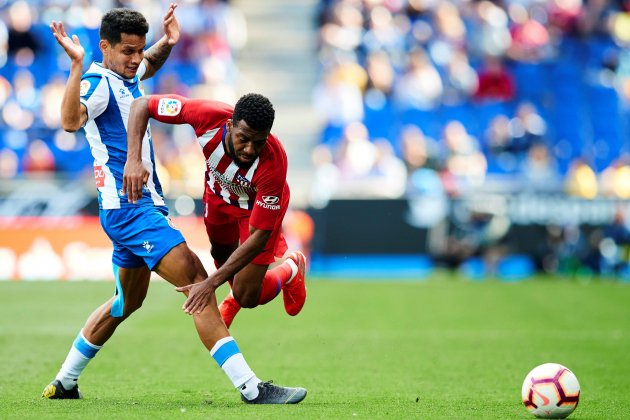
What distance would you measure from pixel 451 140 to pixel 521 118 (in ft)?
6.33

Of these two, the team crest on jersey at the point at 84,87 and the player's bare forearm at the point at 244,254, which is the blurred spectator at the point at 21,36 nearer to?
the team crest on jersey at the point at 84,87

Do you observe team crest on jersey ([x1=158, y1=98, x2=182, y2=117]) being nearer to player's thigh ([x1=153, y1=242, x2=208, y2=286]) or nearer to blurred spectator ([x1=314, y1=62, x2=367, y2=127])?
player's thigh ([x1=153, y1=242, x2=208, y2=286])

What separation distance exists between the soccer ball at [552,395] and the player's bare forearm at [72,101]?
3.38 m

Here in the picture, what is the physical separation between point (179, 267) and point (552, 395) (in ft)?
8.33

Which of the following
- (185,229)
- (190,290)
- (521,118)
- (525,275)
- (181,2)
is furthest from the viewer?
(181,2)

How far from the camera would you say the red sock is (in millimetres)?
7672

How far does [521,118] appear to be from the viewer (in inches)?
838

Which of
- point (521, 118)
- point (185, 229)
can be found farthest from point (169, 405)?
point (521, 118)

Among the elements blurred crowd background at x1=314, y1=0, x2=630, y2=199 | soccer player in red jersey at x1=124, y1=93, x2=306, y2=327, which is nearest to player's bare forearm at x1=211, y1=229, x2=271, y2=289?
soccer player in red jersey at x1=124, y1=93, x2=306, y2=327

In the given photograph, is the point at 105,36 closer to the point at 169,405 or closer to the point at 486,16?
the point at 169,405

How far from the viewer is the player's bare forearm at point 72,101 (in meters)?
6.21

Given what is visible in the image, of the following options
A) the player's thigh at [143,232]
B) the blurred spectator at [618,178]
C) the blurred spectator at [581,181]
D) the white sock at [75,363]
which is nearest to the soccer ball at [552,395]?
the player's thigh at [143,232]

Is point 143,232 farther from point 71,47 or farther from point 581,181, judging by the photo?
point 581,181

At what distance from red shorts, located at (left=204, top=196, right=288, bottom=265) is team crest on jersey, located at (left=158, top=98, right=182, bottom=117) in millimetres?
1102
